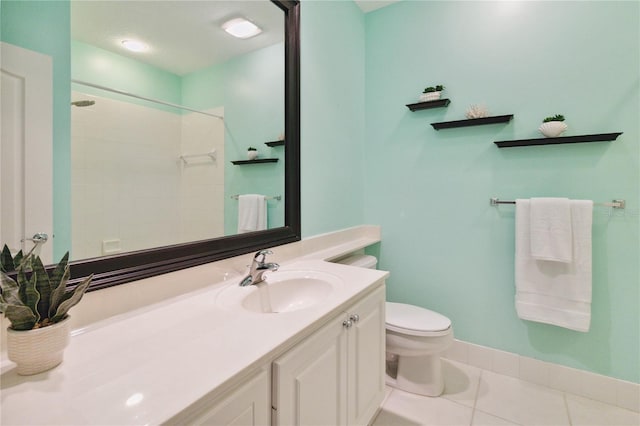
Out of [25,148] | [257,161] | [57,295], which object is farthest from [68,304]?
[257,161]

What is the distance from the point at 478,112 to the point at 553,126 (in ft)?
1.32

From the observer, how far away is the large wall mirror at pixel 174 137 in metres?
0.89

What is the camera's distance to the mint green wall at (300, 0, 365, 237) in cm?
176

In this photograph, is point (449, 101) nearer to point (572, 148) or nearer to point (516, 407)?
point (572, 148)

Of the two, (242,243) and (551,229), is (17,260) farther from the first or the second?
(551,229)

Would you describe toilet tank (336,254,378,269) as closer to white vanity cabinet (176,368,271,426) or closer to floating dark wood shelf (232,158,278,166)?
floating dark wood shelf (232,158,278,166)

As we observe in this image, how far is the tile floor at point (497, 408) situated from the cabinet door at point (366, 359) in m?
0.34

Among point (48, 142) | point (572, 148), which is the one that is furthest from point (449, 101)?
point (48, 142)

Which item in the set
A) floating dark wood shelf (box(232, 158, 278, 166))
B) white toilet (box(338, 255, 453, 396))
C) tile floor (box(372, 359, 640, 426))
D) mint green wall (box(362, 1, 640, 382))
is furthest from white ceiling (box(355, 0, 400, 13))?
tile floor (box(372, 359, 640, 426))

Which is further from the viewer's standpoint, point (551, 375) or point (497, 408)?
point (551, 375)

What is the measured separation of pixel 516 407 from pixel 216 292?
1.70m

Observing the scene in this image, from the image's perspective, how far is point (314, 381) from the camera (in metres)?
0.92

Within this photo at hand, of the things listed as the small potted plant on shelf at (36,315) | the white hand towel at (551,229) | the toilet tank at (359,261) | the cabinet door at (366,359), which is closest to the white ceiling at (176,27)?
the small potted plant on shelf at (36,315)

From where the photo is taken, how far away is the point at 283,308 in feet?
4.30
